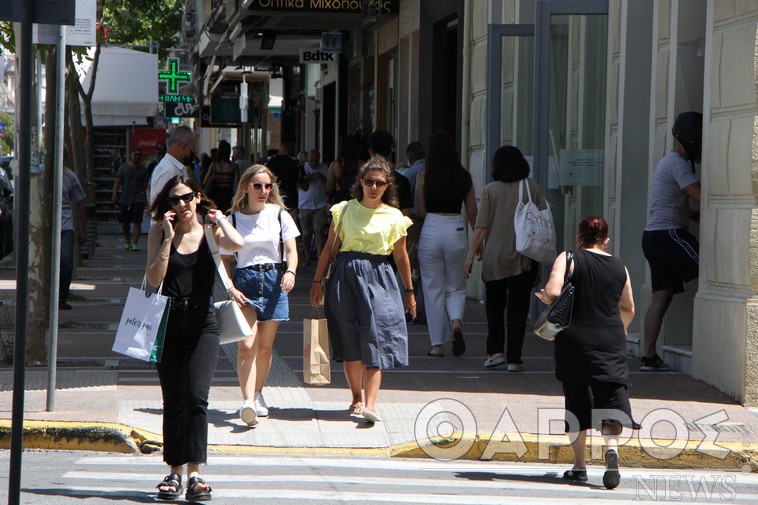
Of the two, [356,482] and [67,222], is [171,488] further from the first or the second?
[67,222]

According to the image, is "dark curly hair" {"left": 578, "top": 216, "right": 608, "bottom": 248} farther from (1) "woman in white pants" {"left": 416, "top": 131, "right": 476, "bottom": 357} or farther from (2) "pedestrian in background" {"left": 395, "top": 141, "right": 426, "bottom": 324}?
(2) "pedestrian in background" {"left": 395, "top": 141, "right": 426, "bottom": 324}

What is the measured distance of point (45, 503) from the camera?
243 inches

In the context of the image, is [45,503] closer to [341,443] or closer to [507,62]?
[341,443]

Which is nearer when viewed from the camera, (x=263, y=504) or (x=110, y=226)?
(x=263, y=504)

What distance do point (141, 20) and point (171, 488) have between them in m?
31.4

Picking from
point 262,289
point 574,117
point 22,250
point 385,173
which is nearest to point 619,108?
point 574,117

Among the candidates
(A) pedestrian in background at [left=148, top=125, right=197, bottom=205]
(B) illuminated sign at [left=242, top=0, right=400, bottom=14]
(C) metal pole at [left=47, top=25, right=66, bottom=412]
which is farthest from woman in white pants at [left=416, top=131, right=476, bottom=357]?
(B) illuminated sign at [left=242, top=0, right=400, bottom=14]

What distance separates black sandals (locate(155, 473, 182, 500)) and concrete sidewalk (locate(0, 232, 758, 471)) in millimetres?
1266

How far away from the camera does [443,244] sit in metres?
10.8

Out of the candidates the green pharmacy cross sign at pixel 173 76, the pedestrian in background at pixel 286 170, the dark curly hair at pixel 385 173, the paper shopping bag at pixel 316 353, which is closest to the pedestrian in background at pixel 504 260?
the dark curly hair at pixel 385 173

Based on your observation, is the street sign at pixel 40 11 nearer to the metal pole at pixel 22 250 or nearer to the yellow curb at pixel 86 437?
the metal pole at pixel 22 250

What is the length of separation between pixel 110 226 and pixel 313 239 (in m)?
11.9

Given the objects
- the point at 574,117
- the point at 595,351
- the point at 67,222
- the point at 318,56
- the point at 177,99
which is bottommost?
the point at 595,351

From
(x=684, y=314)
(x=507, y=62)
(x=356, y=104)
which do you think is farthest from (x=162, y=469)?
(x=356, y=104)
